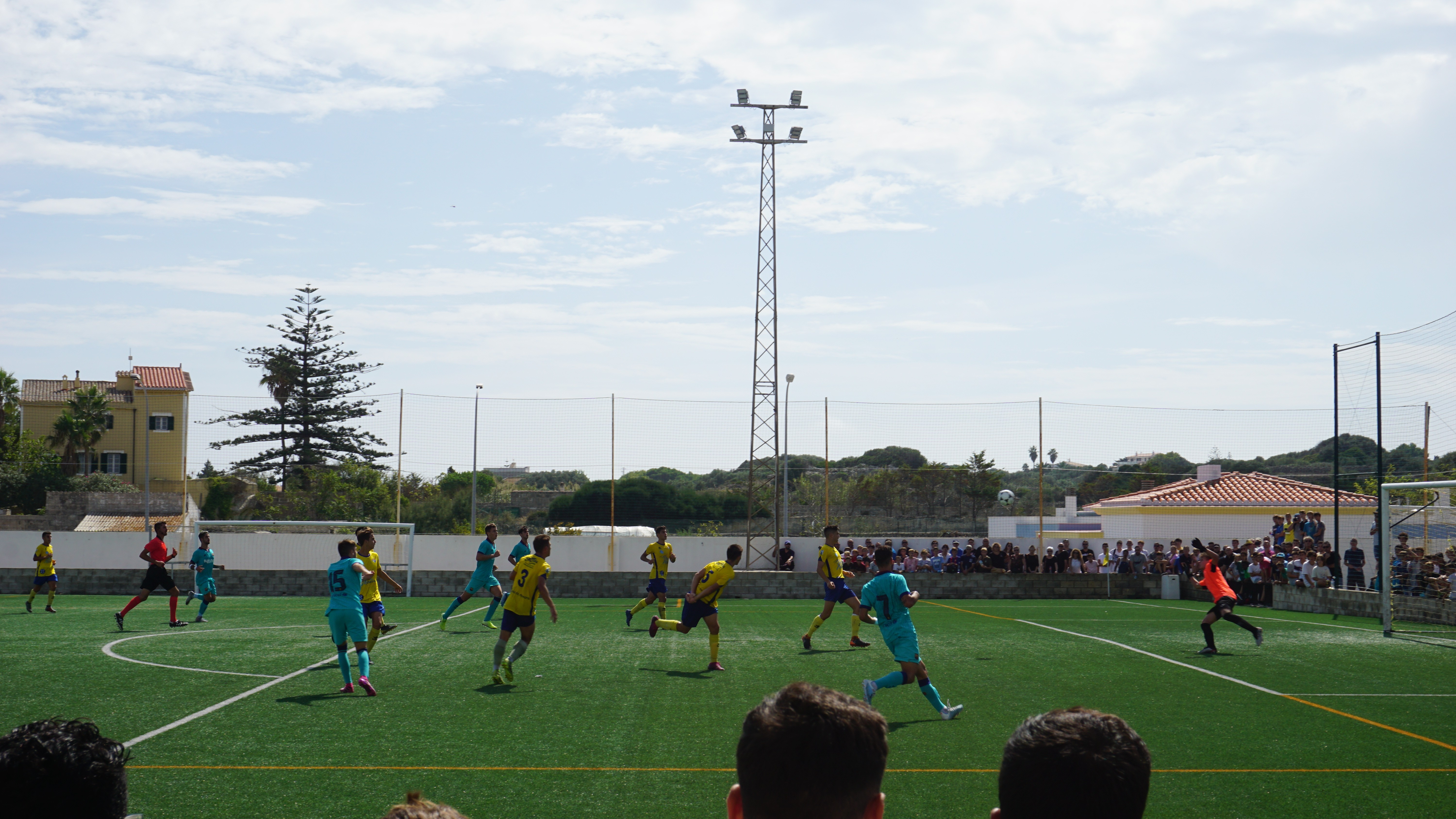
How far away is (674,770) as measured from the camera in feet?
26.1

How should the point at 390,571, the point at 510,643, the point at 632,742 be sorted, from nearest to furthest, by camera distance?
the point at 632,742, the point at 510,643, the point at 390,571

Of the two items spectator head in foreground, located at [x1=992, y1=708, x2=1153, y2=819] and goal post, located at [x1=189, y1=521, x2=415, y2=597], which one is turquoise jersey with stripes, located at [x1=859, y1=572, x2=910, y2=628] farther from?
goal post, located at [x1=189, y1=521, x2=415, y2=597]

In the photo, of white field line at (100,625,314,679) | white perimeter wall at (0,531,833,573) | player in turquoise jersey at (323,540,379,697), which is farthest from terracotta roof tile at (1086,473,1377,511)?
player in turquoise jersey at (323,540,379,697)

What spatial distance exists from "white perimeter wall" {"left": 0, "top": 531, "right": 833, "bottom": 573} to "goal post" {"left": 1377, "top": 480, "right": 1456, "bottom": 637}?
14466 mm

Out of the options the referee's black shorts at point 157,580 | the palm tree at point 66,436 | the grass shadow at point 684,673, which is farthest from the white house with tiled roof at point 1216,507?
the palm tree at point 66,436

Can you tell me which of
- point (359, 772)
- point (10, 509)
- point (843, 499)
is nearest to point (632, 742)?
point (359, 772)

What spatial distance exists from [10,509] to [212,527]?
15.8 m

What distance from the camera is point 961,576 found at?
29578 mm

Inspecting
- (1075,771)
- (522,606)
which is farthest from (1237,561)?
(1075,771)

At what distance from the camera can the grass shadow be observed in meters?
12.7

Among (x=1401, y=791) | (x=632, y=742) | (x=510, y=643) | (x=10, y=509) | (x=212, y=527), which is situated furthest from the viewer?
(x=10, y=509)

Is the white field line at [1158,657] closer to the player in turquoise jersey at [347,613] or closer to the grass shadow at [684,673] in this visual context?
the grass shadow at [684,673]

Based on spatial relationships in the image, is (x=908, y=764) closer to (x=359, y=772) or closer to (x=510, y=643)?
(x=359, y=772)

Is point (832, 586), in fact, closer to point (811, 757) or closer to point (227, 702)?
point (227, 702)
